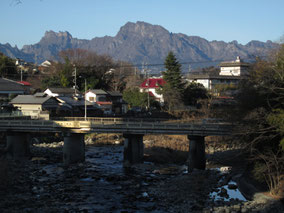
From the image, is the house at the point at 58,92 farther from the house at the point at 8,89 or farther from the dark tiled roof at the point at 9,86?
the dark tiled roof at the point at 9,86

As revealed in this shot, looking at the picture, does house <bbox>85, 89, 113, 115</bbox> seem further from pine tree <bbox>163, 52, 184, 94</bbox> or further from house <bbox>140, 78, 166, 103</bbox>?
pine tree <bbox>163, 52, 184, 94</bbox>

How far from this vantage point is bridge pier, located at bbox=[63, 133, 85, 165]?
45188 millimetres

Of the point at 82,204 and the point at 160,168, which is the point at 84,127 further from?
the point at 82,204

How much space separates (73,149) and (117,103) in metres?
41.3

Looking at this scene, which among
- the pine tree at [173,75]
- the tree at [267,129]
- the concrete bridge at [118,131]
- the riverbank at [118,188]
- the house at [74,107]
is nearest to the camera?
the riverbank at [118,188]

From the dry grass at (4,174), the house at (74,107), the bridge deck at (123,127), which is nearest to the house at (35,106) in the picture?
the house at (74,107)

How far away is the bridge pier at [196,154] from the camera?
40.6 metres

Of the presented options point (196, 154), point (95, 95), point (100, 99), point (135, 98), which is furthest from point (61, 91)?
point (196, 154)

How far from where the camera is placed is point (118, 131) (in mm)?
43531

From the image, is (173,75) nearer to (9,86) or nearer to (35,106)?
(35,106)

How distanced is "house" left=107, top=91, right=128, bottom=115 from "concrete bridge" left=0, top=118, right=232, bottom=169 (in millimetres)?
36831

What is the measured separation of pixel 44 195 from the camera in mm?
31641

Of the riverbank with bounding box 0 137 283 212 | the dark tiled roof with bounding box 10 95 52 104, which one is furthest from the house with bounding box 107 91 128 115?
the riverbank with bounding box 0 137 283 212

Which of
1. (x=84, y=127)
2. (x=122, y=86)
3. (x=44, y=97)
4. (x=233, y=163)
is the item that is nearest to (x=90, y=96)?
(x=44, y=97)
